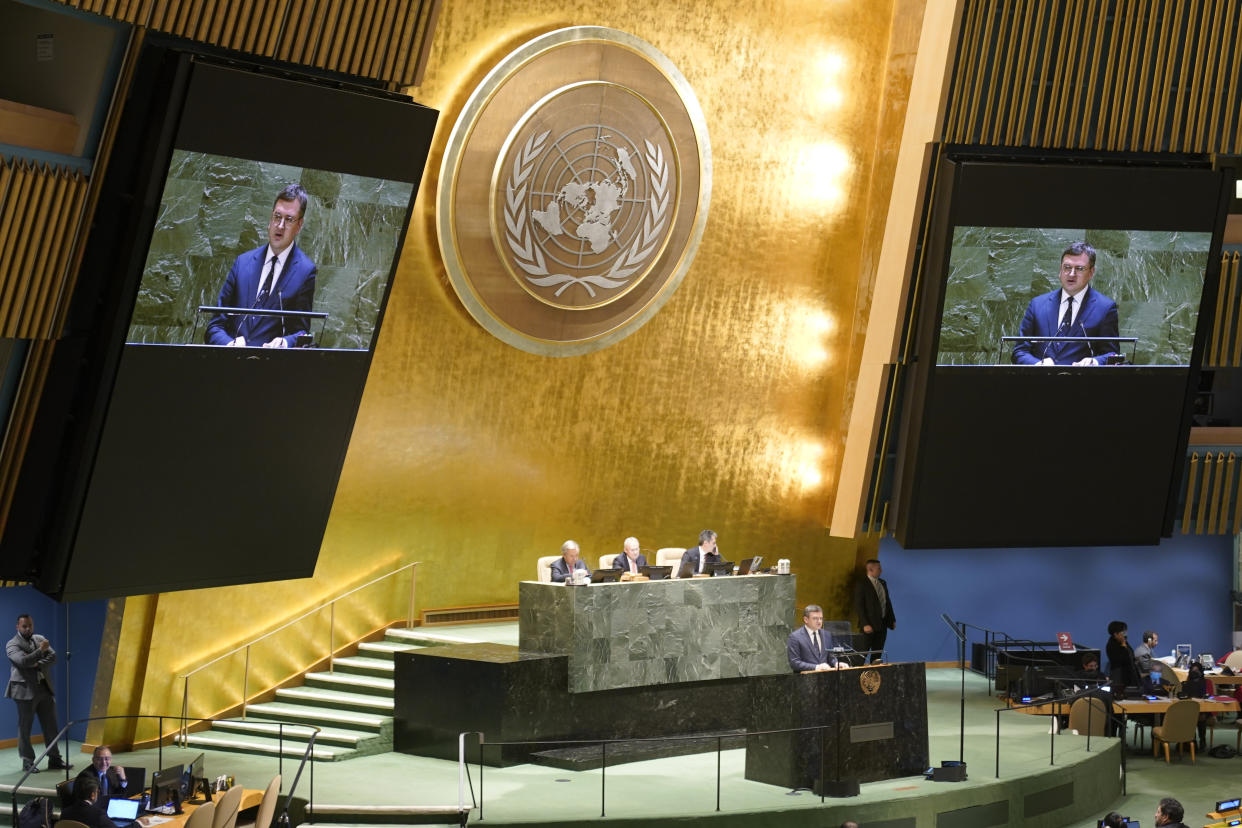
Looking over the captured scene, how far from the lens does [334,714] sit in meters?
13.2

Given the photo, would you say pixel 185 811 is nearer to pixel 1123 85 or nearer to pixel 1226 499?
pixel 1123 85

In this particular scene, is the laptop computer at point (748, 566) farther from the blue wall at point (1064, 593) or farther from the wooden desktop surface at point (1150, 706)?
the blue wall at point (1064, 593)

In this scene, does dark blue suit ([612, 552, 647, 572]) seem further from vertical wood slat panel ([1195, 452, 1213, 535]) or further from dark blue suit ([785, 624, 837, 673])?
vertical wood slat panel ([1195, 452, 1213, 535])

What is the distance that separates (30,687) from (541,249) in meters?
5.90

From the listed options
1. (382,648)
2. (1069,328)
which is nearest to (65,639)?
(382,648)

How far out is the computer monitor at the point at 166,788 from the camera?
10109 mm

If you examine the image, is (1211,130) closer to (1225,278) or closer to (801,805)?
(1225,278)

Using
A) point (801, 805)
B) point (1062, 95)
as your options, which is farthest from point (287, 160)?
point (1062, 95)

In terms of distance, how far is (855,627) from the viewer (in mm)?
18406

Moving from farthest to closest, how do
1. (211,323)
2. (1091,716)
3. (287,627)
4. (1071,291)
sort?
(1071,291)
(1091,716)
(287,627)
(211,323)

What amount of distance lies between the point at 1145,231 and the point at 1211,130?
1268 mm

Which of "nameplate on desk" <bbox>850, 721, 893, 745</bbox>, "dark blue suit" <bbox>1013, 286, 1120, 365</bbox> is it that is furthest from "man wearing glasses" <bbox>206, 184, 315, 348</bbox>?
"dark blue suit" <bbox>1013, 286, 1120, 365</bbox>

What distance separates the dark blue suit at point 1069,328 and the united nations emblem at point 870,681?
14.2 feet

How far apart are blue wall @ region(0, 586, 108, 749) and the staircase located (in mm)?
1543
